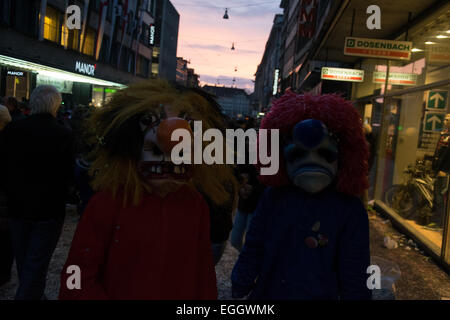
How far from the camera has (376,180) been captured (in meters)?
8.87

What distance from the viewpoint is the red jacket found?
1564 millimetres

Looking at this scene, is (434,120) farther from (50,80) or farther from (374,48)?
(50,80)

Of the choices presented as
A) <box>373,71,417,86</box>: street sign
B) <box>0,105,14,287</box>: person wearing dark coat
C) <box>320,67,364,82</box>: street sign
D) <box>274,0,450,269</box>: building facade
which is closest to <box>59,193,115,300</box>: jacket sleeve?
<box>0,105,14,287</box>: person wearing dark coat

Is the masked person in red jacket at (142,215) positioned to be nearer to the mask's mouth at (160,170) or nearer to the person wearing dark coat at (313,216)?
the mask's mouth at (160,170)

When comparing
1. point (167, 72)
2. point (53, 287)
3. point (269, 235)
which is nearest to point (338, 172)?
point (269, 235)

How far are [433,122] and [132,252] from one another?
609 centimetres

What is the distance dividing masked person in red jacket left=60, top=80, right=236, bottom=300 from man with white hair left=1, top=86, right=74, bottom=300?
130cm

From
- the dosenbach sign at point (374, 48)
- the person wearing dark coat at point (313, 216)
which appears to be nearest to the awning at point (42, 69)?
the dosenbach sign at point (374, 48)

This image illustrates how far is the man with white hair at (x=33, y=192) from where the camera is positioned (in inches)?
112

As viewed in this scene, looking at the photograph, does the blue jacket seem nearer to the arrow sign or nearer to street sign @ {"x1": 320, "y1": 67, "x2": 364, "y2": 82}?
the arrow sign

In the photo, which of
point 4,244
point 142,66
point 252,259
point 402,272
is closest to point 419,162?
point 402,272

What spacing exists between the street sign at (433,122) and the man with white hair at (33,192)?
5595 millimetres

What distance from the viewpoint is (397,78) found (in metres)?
7.96
